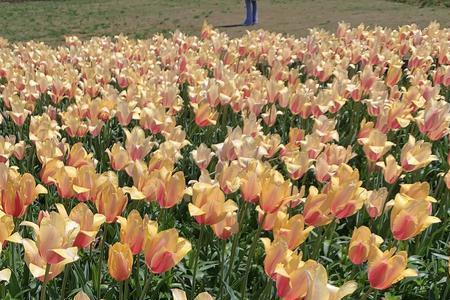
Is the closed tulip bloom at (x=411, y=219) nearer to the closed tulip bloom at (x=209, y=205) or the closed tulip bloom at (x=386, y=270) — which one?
the closed tulip bloom at (x=386, y=270)

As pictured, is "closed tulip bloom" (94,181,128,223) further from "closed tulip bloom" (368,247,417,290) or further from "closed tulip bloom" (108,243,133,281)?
"closed tulip bloom" (368,247,417,290)

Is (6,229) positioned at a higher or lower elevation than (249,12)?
higher

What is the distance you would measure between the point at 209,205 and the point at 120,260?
0.37 meters

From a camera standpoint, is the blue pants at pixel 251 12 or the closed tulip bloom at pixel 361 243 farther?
the blue pants at pixel 251 12

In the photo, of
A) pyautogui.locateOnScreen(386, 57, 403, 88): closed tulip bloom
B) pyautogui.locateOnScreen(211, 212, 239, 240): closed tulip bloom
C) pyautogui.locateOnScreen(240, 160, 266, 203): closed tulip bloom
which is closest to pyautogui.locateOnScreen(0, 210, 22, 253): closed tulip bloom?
pyautogui.locateOnScreen(211, 212, 239, 240): closed tulip bloom

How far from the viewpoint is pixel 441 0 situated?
17.4 metres

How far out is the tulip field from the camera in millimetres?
1661

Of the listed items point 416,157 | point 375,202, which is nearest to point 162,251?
point 375,202

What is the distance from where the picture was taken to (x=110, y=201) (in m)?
1.88

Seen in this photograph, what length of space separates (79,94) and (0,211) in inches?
99.0

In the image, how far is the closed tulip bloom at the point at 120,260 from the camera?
1576 millimetres

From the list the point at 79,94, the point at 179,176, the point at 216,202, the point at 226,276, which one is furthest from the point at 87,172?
the point at 79,94

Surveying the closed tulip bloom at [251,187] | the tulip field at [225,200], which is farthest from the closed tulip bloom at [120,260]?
the closed tulip bloom at [251,187]

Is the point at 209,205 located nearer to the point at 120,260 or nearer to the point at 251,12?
the point at 120,260
